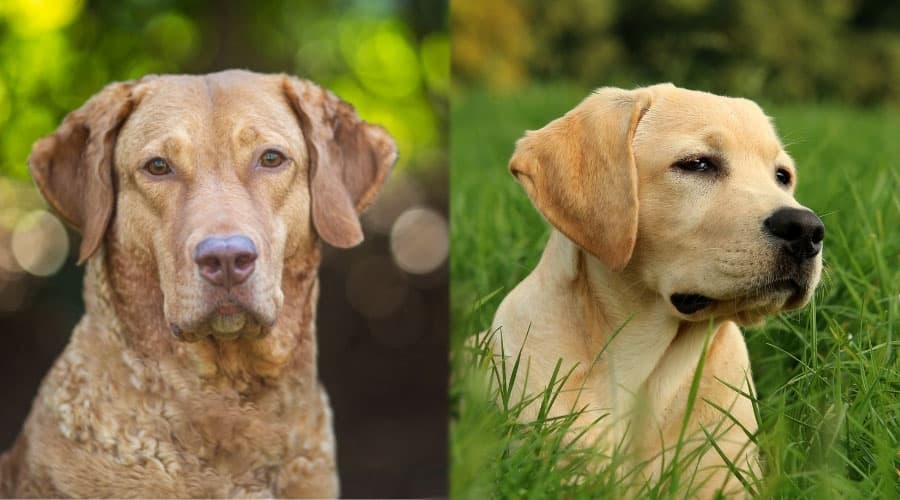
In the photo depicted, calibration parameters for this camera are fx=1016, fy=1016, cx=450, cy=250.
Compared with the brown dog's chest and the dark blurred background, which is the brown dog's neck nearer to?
the brown dog's chest

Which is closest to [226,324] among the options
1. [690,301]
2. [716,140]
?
[690,301]

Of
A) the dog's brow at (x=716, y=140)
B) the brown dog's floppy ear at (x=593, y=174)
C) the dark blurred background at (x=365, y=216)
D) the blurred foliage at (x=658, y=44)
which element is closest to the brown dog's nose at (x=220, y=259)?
the dark blurred background at (x=365, y=216)

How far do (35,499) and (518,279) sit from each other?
51.7 inches

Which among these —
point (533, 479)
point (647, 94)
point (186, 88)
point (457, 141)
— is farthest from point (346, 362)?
point (647, 94)

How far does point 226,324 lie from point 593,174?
36.8 inches

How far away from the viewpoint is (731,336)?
1.82 m

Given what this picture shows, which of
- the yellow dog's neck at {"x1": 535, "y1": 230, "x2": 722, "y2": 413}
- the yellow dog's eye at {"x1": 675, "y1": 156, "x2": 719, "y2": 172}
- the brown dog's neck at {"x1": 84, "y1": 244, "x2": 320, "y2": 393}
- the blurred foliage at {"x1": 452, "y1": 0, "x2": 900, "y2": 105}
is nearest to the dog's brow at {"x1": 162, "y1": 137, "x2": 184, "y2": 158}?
the brown dog's neck at {"x1": 84, "y1": 244, "x2": 320, "y2": 393}

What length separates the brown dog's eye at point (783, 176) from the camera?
5.82 feet

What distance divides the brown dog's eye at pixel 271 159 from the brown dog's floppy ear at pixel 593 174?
68 cm

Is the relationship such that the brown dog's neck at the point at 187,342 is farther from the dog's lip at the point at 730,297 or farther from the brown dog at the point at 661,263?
the dog's lip at the point at 730,297

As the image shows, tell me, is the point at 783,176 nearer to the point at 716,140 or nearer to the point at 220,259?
the point at 716,140

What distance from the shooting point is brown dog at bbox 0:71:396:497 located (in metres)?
2.22

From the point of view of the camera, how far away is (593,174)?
5.72 feet

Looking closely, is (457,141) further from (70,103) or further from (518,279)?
(70,103)
